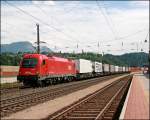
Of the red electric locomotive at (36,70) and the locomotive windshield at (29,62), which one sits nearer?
the red electric locomotive at (36,70)

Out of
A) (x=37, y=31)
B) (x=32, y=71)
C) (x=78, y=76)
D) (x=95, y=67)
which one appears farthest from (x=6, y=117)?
(x=95, y=67)

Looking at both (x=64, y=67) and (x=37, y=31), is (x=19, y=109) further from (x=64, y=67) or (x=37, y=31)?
(x=37, y=31)

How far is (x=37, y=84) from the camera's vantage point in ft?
127

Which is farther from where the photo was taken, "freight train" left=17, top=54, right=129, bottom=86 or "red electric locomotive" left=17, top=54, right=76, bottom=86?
"freight train" left=17, top=54, right=129, bottom=86

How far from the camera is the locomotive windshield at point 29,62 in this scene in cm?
3801

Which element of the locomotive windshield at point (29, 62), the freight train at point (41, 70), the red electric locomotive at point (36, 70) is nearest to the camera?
the red electric locomotive at point (36, 70)

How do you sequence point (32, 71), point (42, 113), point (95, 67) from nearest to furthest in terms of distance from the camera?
1. point (42, 113)
2. point (32, 71)
3. point (95, 67)

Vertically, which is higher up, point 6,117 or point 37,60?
point 37,60

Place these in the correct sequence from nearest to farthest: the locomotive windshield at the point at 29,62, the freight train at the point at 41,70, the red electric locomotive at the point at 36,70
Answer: the red electric locomotive at the point at 36,70, the freight train at the point at 41,70, the locomotive windshield at the point at 29,62

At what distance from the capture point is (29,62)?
3841 cm

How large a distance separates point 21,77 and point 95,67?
147ft

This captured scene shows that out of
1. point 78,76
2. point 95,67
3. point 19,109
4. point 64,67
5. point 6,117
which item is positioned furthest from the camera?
point 95,67

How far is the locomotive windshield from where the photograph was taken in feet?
125

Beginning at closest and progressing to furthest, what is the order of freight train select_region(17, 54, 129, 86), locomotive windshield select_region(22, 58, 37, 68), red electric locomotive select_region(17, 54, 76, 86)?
red electric locomotive select_region(17, 54, 76, 86) → freight train select_region(17, 54, 129, 86) → locomotive windshield select_region(22, 58, 37, 68)
